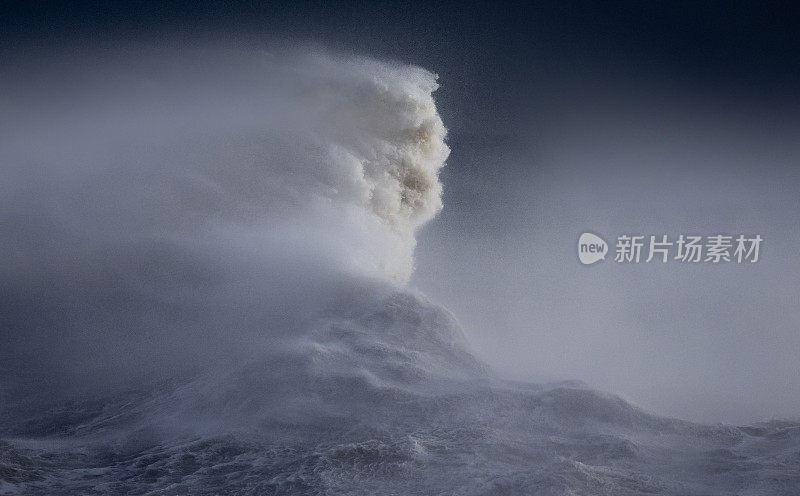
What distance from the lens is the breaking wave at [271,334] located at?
892cm

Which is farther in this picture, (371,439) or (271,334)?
(271,334)

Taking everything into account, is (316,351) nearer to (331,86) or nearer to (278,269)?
(278,269)

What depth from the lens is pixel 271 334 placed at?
45.4 feet

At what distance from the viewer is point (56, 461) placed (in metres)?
9.14
